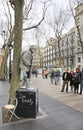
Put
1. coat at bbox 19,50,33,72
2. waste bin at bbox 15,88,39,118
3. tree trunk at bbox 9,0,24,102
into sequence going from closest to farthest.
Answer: waste bin at bbox 15,88,39,118 < coat at bbox 19,50,33,72 < tree trunk at bbox 9,0,24,102

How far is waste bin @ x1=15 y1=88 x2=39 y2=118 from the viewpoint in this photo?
7.44 m

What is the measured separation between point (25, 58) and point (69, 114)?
97.2 inches

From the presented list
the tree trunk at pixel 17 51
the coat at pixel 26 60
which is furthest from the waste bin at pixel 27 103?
the tree trunk at pixel 17 51

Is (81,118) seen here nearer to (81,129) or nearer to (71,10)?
(81,129)

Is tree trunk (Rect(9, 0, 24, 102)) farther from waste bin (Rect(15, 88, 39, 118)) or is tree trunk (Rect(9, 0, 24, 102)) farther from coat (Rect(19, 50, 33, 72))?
waste bin (Rect(15, 88, 39, 118))

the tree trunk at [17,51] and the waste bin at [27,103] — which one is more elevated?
the tree trunk at [17,51]

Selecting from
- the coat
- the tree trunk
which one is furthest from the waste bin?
the tree trunk

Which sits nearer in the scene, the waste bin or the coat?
the waste bin

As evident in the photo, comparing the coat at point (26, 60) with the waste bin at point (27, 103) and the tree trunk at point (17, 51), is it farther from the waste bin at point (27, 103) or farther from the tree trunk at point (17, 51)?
the waste bin at point (27, 103)

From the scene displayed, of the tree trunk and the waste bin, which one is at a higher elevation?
the tree trunk

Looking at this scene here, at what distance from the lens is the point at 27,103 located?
747cm

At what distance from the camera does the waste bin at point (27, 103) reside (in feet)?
24.4

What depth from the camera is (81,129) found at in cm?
629

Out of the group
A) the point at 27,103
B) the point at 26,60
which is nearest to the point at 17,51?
the point at 26,60
